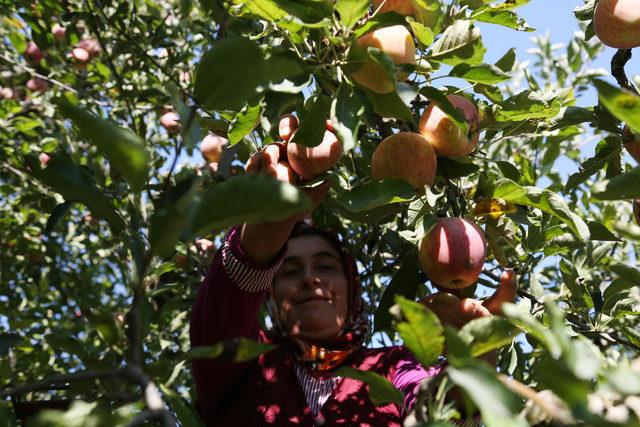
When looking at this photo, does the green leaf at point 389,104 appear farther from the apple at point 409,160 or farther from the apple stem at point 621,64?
the apple stem at point 621,64

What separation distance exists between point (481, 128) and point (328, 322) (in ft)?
2.42

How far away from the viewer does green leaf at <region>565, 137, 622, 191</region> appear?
6.00 feet

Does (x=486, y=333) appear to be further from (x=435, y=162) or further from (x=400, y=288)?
(x=400, y=288)

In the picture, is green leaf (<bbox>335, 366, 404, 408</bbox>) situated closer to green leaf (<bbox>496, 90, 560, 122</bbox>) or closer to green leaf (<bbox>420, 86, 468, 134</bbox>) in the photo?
green leaf (<bbox>420, 86, 468, 134</bbox>)

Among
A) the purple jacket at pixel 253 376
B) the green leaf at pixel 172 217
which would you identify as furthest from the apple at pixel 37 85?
the green leaf at pixel 172 217

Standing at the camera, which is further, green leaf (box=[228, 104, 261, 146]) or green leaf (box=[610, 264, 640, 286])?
green leaf (box=[228, 104, 261, 146])

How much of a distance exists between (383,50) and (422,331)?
0.70m

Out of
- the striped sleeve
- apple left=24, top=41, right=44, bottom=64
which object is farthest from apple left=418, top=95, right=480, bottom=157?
apple left=24, top=41, right=44, bottom=64

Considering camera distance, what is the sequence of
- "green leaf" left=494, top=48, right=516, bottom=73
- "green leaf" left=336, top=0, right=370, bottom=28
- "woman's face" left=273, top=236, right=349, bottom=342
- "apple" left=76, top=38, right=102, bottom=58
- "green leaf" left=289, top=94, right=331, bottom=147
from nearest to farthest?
1. "green leaf" left=336, top=0, right=370, bottom=28
2. "green leaf" left=289, top=94, right=331, bottom=147
3. "green leaf" left=494, top=48, right=516, bottom=73
4. "woman's face" left=273, top=236, right=349, bottom=342
5. "apple" left=76, top=38, right=102, bottom=58

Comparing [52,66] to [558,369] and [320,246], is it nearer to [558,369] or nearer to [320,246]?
[320,246]

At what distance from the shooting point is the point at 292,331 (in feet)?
6.91

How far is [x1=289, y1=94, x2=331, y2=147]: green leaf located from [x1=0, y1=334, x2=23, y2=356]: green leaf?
723 millimetres

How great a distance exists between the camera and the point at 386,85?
1.46 metres

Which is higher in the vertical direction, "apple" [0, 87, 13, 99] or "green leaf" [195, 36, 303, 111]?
"apple" [0, 87, 13, 99]
